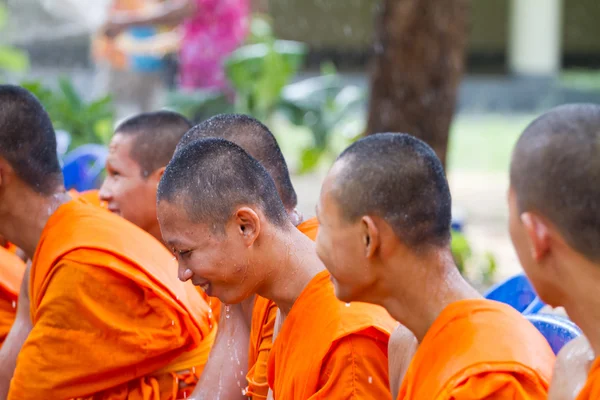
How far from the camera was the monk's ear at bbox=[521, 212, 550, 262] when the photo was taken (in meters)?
1.85

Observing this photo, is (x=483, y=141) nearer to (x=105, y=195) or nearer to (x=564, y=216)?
(x=105, y=195)

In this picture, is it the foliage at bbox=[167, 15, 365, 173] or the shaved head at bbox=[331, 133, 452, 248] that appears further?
the foliage at bbox=[167, 15, 365, 173]

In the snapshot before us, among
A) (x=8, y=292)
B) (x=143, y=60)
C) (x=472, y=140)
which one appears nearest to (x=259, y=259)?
(x=8, y=292)

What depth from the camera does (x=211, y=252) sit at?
8.32ft

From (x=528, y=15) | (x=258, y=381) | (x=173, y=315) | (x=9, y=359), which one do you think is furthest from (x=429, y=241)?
(x=528, y=15)

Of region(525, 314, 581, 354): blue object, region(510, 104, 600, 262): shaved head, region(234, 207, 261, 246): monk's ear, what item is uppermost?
region(510, 104, 600, 262): shaved head

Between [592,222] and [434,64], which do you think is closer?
[592,222]

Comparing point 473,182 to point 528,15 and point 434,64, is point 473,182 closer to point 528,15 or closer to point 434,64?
point 434,64

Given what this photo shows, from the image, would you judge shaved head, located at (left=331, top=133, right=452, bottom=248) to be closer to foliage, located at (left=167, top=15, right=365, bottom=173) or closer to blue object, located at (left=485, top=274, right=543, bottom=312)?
blue object, located at (left=485, top=274, right=543, bottom=312)

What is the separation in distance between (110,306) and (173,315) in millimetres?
213

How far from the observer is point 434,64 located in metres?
6.00

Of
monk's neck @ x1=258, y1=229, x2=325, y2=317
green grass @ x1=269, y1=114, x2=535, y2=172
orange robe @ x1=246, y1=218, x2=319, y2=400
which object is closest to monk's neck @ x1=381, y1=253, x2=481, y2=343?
monk's neck @ x1=258, y1=229, x2=325, y2=317

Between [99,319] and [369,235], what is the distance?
4.13ft

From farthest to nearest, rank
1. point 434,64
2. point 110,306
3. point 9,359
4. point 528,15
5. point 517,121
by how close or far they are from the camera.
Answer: point 528,15
point 517,121
point 434,64
point 9,359
point 110,306
